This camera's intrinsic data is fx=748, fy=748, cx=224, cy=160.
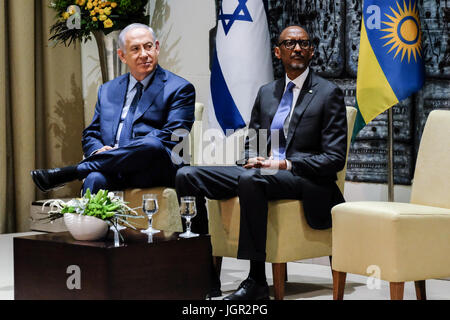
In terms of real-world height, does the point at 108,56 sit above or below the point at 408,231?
above

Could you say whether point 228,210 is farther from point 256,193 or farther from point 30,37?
point 30,37

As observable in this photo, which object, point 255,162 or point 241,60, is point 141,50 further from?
point 255,162

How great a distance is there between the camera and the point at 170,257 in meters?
3.05

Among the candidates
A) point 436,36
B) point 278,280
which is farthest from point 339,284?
point 436,36

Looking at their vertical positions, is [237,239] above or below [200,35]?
below

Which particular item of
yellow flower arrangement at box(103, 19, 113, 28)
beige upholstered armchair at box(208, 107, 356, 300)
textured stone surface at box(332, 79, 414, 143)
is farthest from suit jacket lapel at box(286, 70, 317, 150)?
yellow flower arrangement at box(103, 19, 113, 28)

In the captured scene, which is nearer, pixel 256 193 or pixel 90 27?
pixel 256 193

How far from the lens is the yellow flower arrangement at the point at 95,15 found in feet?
18.3

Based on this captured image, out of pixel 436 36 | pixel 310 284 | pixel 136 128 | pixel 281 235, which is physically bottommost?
pixel 310 284

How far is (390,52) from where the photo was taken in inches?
164

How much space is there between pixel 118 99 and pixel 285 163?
4.08ft

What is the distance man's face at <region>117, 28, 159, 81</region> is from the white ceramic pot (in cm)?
147
